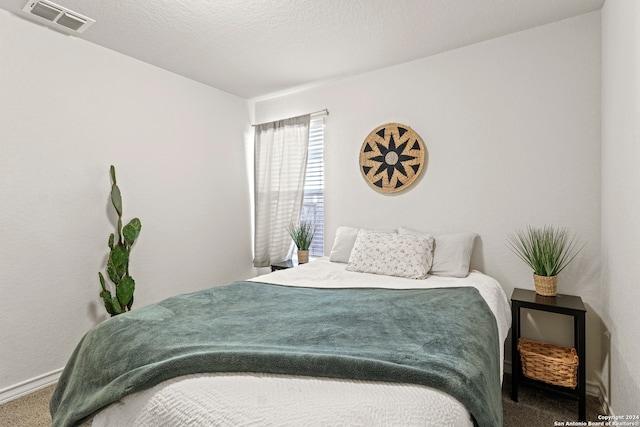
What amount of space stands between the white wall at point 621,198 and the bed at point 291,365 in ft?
2.02

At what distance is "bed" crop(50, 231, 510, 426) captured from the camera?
0.94 m

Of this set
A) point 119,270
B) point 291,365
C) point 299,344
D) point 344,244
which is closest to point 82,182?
point 119,270

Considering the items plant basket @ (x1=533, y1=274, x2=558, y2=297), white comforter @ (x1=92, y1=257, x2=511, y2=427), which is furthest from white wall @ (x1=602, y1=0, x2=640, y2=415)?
white comforter @ (x1=92, y1=257, x2=511, y2=427)

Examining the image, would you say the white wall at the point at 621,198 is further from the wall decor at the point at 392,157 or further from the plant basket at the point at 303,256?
the plant basket at the point at 303,256

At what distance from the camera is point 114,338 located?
142cm

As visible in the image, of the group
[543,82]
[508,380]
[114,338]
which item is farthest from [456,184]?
[114,338]

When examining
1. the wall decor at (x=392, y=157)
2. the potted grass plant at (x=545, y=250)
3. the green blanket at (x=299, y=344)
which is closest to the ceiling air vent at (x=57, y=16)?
the green blanket at (x=299, y=344)

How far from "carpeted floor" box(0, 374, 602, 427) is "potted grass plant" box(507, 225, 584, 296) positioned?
2.24 ft

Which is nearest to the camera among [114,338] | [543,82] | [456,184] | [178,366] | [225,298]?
[178,366]

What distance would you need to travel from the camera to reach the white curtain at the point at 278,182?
145 inches

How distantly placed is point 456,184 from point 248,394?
239 centimetres

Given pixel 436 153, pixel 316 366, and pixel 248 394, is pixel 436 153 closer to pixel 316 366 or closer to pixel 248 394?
pixel 316 366

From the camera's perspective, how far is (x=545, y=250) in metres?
2.22

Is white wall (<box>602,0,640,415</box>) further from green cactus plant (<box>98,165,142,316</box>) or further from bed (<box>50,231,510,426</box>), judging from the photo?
green cactus plant (<box>98,165,142,316</box>)
